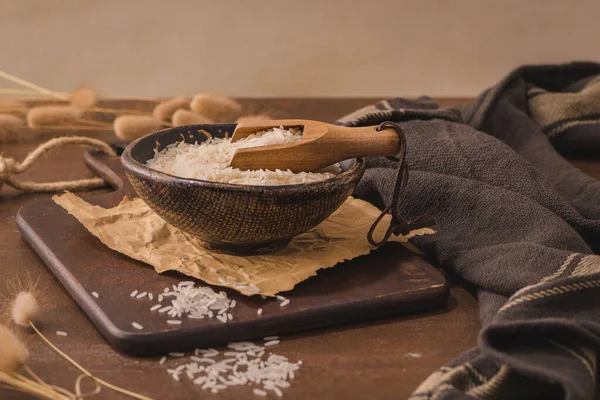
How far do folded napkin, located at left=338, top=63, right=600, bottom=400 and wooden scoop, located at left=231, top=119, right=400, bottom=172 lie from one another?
0.15 metres

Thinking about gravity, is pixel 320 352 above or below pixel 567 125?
below

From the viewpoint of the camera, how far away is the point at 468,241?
3.39 ft

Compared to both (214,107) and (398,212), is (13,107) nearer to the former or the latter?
(214,107)

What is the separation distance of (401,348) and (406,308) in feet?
0.30

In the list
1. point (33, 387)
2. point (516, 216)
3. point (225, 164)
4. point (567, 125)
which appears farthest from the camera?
point (567, 125)

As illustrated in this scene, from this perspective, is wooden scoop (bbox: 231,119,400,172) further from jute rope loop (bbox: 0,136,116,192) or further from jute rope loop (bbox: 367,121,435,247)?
jute rope loop (bbox: 0,136,116,192)

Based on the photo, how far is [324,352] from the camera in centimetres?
82

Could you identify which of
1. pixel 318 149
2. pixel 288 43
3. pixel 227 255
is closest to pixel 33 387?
pixel 227 255

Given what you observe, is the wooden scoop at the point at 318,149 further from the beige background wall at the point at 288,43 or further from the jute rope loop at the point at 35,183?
the beige background wall at the point at 288,43

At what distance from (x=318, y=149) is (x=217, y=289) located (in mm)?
211

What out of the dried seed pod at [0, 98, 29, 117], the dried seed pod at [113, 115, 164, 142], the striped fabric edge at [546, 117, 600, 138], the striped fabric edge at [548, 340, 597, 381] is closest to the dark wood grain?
the striped fabric edge at [548, 340, 597, 381]

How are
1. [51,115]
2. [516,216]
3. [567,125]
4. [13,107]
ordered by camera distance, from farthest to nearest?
1. [13,107]
2. [51,115]
3. [567,125]
4. [516,216]

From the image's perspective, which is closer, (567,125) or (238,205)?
(238,205)

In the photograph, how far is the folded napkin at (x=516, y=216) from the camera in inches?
29.6
